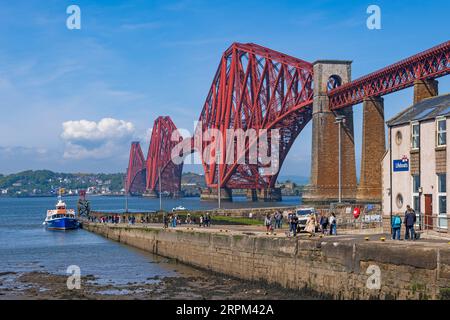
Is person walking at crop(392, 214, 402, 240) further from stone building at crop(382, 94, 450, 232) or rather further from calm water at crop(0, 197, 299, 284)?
calm water at crop(0, 197, 299, 284)

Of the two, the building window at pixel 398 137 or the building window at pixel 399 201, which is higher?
the building window at pixel 398 137

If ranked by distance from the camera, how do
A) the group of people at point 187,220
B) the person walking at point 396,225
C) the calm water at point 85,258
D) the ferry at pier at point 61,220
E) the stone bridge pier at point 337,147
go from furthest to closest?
1. the ferry at pier at point 61,220
2. the stone bridge pier at point 337,147
3. the group of people at point 187,220
4. the calm water at point 85,258
5. the person walking at point 396,225

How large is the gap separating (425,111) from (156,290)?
1460cm

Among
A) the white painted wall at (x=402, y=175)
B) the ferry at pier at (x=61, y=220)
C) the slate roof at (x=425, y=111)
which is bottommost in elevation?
the ferry at pier at (x=61, y=220)

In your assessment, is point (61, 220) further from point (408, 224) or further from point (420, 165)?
point (408, 224)

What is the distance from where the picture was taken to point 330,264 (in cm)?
2650

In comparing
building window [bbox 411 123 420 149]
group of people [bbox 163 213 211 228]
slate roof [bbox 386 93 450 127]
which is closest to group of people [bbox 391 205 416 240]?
building window [bbox 411 123 420 149]

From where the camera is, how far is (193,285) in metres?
33.7

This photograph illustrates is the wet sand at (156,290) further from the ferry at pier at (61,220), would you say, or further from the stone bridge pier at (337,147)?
the ferry at pier at (61,220)

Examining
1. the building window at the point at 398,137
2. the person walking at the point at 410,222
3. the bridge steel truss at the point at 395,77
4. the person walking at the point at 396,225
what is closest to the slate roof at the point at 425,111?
the building window at the point at 398,137

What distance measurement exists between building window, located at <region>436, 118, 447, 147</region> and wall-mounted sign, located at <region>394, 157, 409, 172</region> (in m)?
2.43

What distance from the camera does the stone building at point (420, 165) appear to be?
90.4ft

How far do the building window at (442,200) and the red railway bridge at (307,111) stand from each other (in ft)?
134
